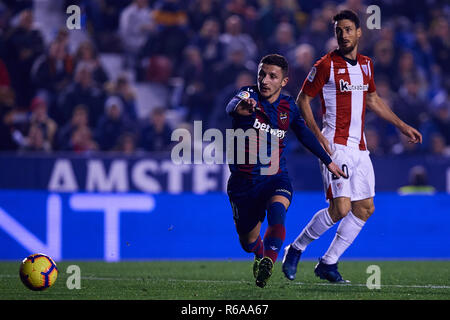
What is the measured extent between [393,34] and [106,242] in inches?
280

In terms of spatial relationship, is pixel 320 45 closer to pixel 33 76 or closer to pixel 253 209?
pixel 33 76

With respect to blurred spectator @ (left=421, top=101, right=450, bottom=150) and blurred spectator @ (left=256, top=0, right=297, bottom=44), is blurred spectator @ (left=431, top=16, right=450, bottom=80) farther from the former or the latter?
blurred spectator @ (left=256, top=0, right=297, bottom=44)

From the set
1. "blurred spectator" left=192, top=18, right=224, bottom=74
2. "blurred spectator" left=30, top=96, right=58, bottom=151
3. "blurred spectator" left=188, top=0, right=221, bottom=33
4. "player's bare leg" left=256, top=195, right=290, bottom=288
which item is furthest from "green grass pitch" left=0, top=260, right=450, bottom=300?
"blurred spectator" left=188, top=0, right=221, bottom=33

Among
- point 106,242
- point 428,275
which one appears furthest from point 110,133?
point 428,275

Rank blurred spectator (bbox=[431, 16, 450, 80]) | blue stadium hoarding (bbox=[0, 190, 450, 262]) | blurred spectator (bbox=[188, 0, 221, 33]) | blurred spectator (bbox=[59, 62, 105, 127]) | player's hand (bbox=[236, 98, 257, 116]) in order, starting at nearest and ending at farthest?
player's hand (bbox=[236, 98, 257, 116])
blue stadium hoarding (bbox=[0, 190, 450, 262])
blurred spectator (bbox=[59, 62, 105, 127])
blurred spectator (bbox=[188, 0, 221, 33])
blurred spectator (bbox=[431, 16, 450, 80])

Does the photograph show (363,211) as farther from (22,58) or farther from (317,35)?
(22,58)

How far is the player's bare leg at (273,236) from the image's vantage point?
6.30 meters

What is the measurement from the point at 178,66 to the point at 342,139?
7699 millimetres

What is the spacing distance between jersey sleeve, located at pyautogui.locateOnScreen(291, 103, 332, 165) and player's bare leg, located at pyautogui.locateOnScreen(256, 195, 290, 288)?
493mm

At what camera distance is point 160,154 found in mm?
12594

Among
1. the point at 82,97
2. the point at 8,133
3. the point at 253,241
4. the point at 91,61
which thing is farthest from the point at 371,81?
the point at 91,61

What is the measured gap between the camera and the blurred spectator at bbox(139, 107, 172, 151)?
43.3 feet

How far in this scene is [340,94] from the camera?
297 inches

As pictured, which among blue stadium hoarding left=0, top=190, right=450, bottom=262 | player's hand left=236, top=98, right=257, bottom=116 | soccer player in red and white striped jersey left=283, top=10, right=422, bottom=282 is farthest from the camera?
blue stadium hoarding left=0, top=190, right=450, bottom=262
